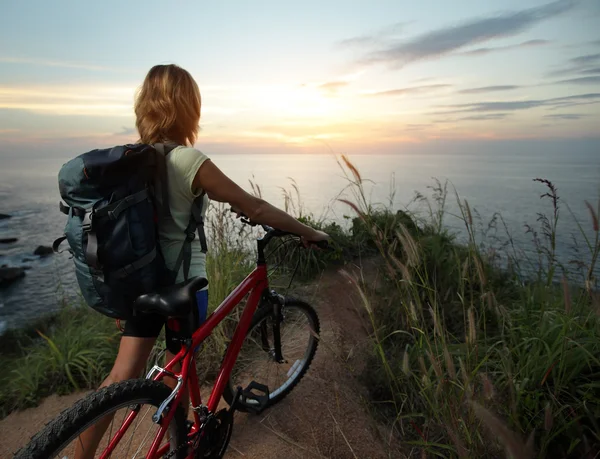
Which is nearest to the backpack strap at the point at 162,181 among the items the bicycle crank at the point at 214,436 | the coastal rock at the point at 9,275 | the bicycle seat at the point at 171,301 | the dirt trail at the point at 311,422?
the bicycle seat at the point at 171,301

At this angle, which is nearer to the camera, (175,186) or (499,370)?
(175,186)

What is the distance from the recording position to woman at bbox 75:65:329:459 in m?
1.97

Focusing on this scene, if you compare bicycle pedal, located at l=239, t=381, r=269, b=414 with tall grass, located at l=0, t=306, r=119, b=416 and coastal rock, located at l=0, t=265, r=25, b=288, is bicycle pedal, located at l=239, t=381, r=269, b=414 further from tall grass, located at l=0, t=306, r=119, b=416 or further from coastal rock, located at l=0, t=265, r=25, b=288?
coastal rock, located at l=0, t=265, r=25, b=288

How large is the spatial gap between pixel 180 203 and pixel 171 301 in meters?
0.56

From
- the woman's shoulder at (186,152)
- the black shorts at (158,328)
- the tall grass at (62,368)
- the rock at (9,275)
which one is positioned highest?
the woman's shoulder at (186,152)

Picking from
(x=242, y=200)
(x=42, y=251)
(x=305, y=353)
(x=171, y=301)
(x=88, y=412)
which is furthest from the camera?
(x=42, y=251)

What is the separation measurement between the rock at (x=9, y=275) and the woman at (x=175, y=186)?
8.98m

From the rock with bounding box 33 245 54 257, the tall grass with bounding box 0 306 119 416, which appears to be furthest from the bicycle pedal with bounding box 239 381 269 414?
the rock with bounding box 33 245 54 257

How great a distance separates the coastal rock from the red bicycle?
8076mm

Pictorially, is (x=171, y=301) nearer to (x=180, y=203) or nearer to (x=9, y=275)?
(x=180, y=203)

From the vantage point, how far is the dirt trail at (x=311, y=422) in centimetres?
265

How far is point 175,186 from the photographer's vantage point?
199 centimetres

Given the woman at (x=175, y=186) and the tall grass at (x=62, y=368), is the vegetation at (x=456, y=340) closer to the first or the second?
the tall grass at (x=62, y=368)

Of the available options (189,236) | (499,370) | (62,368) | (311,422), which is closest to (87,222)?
(189,236)
